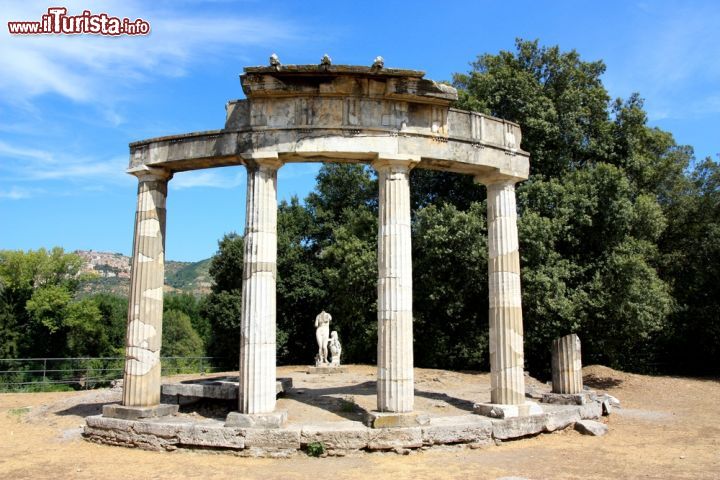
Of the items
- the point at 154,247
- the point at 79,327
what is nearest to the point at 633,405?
the point at 154,247

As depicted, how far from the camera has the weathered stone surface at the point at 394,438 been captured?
35.9 feet

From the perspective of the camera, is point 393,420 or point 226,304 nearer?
point 393,420

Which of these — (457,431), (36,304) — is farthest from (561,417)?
(36,304)

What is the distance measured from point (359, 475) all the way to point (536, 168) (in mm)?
21741

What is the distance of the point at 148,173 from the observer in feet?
45.4

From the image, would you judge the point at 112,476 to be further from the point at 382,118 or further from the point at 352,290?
the point at 352,290

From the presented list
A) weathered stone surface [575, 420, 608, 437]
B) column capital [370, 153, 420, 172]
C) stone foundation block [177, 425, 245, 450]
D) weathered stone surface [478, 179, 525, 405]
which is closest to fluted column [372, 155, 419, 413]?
column capital [370, 153, 420, 172]

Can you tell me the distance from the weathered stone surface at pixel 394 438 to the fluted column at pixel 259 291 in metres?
2.49

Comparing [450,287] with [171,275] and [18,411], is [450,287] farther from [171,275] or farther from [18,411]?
[171,275]

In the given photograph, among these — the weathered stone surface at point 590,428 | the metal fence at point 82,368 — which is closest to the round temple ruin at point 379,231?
the weathered stone surface at point 590,428

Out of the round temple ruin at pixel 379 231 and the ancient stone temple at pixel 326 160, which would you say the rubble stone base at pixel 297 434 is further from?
the ancient stone temple at pixel 326 160

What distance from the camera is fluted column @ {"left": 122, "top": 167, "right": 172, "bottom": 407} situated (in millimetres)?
12914

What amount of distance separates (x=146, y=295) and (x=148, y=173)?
10.6ft

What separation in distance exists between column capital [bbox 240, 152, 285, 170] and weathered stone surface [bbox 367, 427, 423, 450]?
21.6 feet
